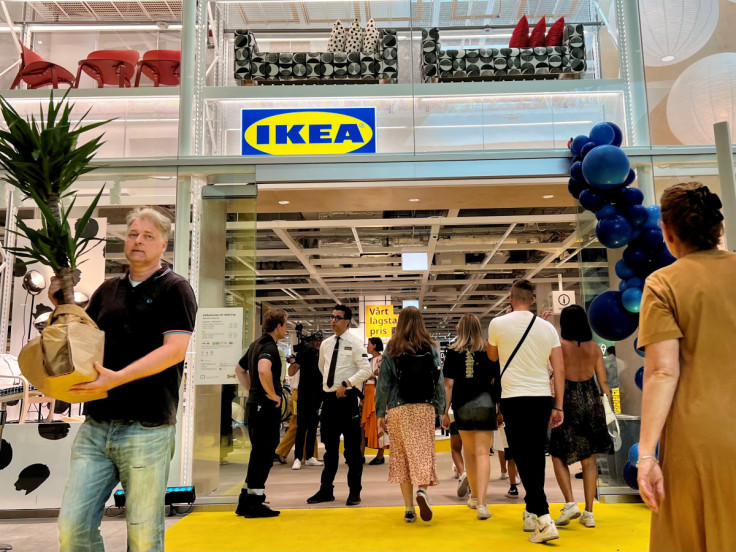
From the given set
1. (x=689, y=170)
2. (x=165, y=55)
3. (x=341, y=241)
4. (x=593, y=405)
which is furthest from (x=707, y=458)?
(x=341, y=241)

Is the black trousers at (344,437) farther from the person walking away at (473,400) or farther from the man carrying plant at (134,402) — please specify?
the man carrying plant at (134,402)

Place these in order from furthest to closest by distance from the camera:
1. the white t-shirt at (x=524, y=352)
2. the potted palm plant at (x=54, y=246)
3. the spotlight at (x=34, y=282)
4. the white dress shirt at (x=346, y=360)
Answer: the spotlight at (x=34, y=282) < the white dress shirt at (x=346, y=360) < the white t-shirt at (x=524, y=352) < the potted palm plant at (x=54, y=246)

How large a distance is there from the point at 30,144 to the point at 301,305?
2162 cm

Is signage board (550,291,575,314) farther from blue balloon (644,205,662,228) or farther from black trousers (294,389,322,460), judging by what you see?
blue balloon (644,205,662,228)

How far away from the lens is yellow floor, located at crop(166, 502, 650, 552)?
404cm

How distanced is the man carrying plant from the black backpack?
2532mm

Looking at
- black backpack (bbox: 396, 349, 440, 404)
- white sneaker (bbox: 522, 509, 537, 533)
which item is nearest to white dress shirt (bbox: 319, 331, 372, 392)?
black backpack (bbox: 396, 349, 440, 404)

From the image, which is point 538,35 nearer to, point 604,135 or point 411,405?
point 604,135

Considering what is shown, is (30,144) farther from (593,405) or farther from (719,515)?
(593,405)

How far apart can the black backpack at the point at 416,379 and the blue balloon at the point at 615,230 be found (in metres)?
1.49

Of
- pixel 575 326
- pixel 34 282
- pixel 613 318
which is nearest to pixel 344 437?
pixel 575 326

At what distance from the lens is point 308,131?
6359 millimetres

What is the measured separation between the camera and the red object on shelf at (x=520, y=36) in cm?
791

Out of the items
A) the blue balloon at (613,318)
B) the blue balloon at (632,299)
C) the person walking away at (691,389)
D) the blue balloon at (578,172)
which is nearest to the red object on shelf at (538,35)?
the blue balloon at (578,172)
